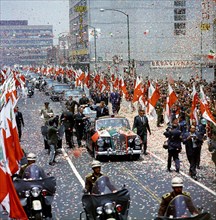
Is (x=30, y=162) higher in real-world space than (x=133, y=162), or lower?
higher

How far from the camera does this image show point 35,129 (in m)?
32.2

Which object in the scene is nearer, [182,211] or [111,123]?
[182,211]

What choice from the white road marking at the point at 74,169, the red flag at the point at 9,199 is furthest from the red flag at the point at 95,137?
the red flag at the point at 9,199

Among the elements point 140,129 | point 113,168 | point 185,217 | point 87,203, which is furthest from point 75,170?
point 185,217

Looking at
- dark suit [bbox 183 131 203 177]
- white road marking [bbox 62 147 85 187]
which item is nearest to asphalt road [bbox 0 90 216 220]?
white road marking [bbox 62 147 85 187]

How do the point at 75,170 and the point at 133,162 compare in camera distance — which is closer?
the point at 75,170

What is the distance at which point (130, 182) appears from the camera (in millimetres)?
16781

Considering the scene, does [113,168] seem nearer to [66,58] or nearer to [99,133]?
[99,133]

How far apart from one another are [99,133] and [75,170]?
2404 mm

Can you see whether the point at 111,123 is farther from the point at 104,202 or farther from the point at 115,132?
the point at 104,202

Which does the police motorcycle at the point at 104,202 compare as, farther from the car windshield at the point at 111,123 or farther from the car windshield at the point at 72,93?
the car windshield at the point at 72,93

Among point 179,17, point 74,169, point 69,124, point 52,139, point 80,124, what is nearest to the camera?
A: point 74,169

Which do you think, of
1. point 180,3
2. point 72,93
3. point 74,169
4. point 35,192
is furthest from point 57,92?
point 180,3

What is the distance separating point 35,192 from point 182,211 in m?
3.73
